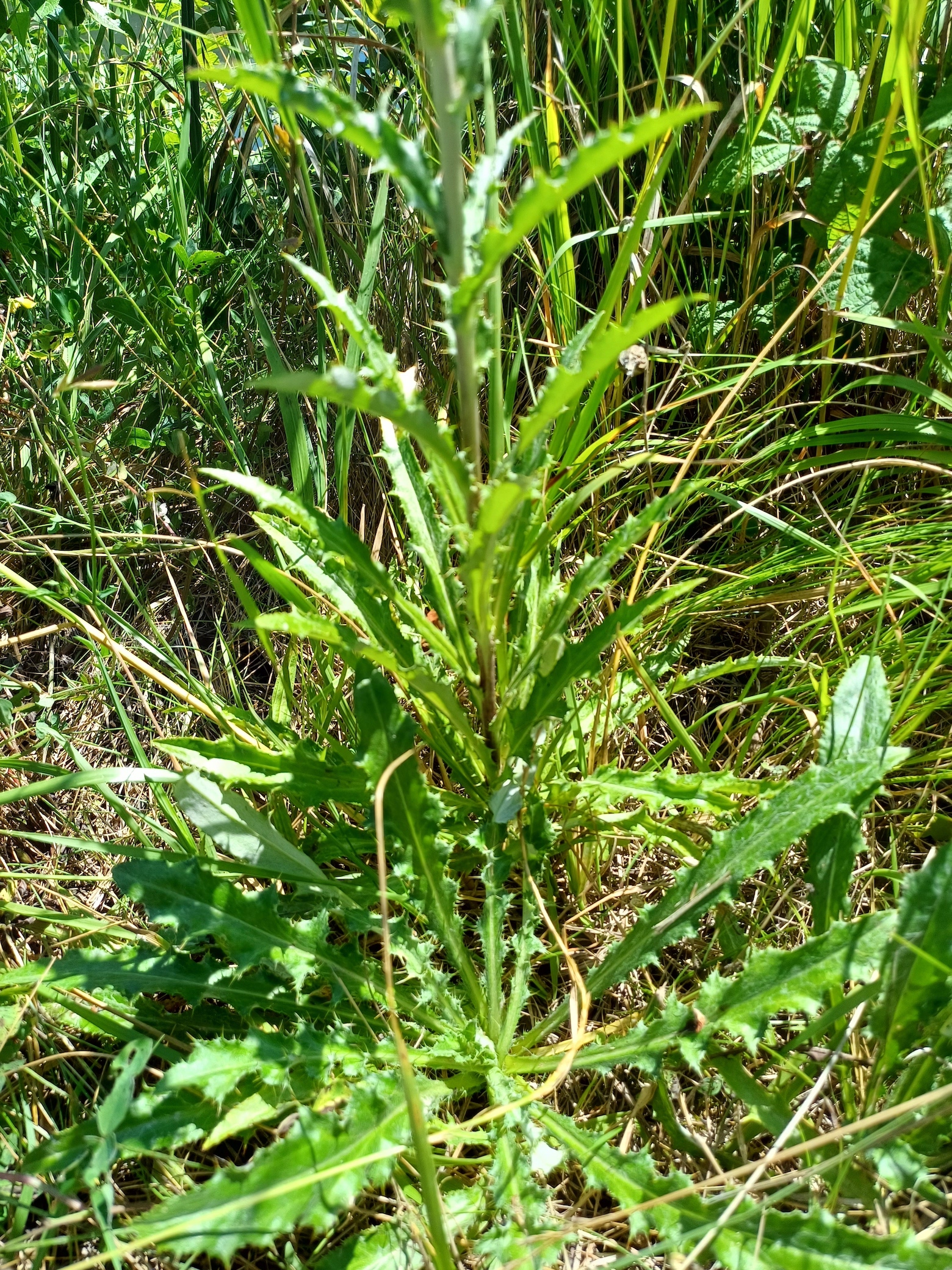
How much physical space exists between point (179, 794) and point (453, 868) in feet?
1.44

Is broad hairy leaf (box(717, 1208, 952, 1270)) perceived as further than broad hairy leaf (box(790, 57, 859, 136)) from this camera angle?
No

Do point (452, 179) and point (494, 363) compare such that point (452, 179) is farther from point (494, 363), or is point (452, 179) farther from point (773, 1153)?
point (773, 1153)

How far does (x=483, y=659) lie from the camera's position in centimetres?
123

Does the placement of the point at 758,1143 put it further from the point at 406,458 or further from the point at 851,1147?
the point at 406,458

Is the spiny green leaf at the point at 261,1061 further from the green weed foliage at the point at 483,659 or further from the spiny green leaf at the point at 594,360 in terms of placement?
the spiny green leaf at the point at 594,360

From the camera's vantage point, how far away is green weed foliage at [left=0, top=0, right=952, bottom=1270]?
107 centimetres

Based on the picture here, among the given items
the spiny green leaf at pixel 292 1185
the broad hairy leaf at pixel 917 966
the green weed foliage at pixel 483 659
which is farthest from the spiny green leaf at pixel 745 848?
the spiny green leaf at pixel 292 1185

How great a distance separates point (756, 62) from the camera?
1.63 metres

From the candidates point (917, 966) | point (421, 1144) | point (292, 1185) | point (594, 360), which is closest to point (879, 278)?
point (594, 360)

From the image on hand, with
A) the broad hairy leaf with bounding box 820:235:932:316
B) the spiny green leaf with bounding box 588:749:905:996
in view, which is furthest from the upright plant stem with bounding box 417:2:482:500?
the broad hairy leaf with bounding box 820:235:932:316

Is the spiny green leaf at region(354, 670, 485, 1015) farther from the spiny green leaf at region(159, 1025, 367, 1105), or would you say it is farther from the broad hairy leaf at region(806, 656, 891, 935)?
the broad hairy leaf at region(806, 656, 891, 935)

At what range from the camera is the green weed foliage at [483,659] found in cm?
107

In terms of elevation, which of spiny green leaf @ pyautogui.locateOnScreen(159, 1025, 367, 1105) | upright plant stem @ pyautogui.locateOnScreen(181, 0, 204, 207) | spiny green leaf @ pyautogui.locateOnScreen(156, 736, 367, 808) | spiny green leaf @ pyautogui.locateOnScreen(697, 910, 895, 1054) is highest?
upright plant stem @ pyautogui.locateOnScreen(181, 0, 204, 207)

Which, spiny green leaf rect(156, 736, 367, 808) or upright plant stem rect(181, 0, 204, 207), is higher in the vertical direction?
upright plant stem rect(181, 0, 204, 207)
